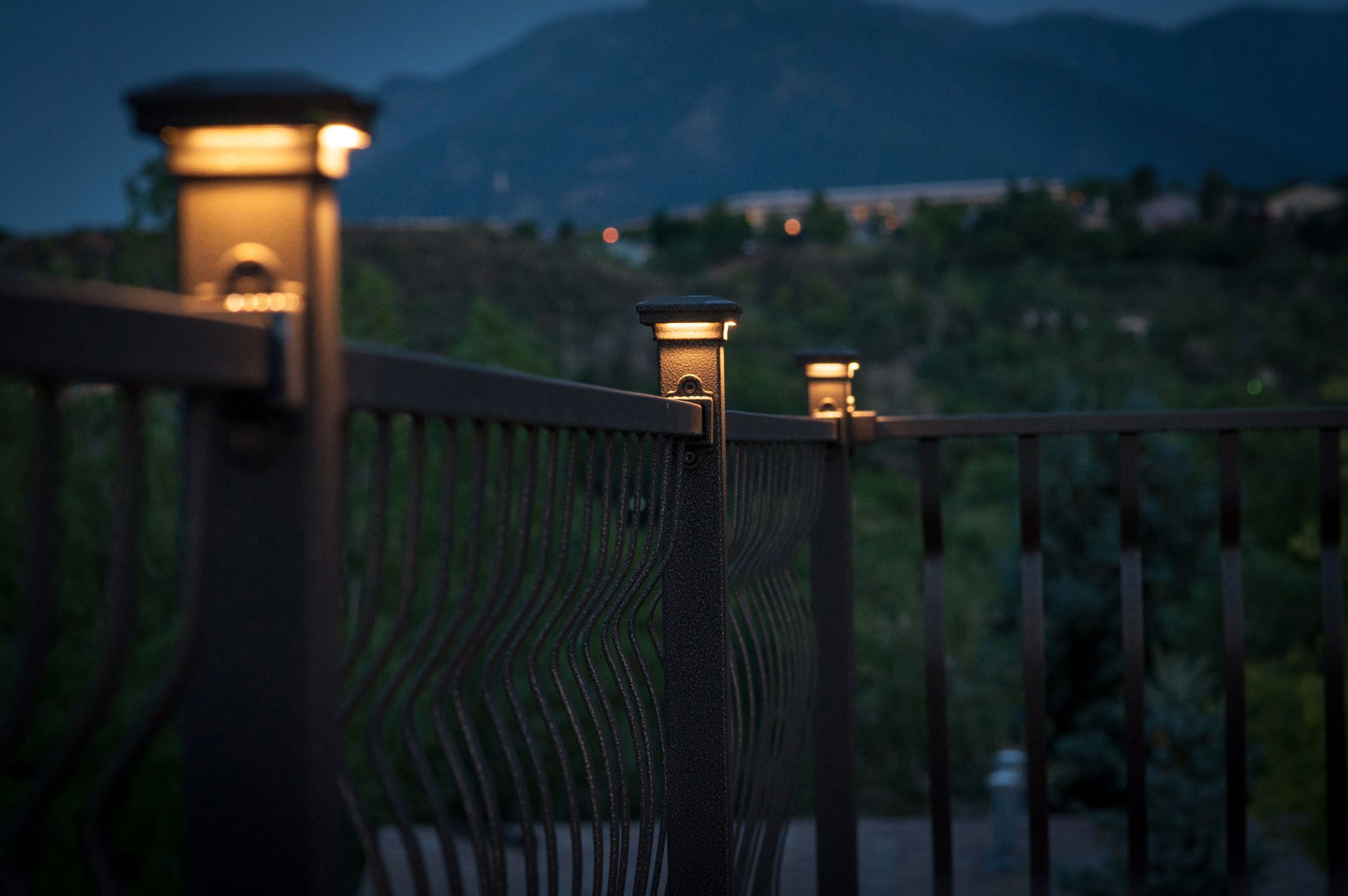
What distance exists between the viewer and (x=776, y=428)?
225 centimetres

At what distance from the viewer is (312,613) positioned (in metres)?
0.75

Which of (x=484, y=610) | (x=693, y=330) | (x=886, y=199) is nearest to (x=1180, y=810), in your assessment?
(x=693, y=330)

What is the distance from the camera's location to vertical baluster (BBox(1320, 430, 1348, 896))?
2.73 m

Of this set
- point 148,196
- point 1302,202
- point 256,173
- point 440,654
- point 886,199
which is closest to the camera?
point 256,173

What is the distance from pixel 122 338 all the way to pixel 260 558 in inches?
6.9

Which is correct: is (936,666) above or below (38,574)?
below

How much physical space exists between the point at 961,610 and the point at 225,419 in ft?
86.1

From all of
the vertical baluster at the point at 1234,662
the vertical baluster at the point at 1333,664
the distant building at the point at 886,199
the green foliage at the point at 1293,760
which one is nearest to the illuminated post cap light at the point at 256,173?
the vertical baluster at the point at 1234,662

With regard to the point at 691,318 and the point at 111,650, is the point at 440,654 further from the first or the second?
the point at 691,318

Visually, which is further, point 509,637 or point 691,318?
point 691,318

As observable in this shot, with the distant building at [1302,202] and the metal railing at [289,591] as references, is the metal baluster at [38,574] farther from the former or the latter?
the distant building at [1302,202]

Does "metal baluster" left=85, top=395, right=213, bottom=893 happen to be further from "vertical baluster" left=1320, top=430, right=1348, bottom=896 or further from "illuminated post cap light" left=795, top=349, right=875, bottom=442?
"vertical baluster" left=1320, top=430, right=1348, bottom=896

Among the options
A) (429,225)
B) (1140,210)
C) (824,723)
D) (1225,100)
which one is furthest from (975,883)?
(1225,100)

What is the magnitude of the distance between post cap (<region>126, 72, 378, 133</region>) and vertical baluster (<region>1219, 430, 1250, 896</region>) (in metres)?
2.42
